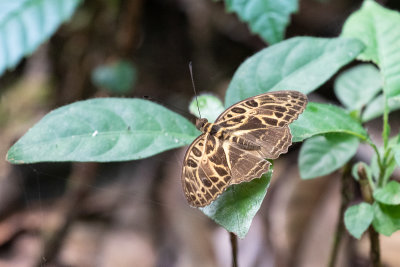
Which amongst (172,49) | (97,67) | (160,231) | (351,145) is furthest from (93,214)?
(351,145)

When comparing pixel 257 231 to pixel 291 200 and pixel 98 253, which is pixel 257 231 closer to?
pixel 291 200

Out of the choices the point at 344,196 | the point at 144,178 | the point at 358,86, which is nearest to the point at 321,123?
the point at 344,196

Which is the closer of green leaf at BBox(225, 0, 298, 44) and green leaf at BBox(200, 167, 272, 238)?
green leaf at BBox(200, 167, 272, 238)

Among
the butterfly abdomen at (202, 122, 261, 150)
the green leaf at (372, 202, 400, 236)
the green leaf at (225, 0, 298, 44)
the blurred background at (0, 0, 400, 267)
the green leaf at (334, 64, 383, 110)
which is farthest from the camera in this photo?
the blurred background at (0, 0, 400, 267)

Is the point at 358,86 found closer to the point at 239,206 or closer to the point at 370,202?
the point at 370,202

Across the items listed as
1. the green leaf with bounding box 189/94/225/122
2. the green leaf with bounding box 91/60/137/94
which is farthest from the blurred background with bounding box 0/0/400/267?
the green leaf with bounding box 189/94/225/122

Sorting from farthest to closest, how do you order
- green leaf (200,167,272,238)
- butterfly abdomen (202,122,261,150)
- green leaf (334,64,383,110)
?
1. green leaf (334,64,383,110)
2. butterfly abdomen (202,122,261,150)
3. green leaf (200,167,272,238)

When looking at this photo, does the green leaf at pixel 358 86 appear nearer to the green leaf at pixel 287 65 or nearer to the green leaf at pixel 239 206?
the green leaf at pixel 287 65

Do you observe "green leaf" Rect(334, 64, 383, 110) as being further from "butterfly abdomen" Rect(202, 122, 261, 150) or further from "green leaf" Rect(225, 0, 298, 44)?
"butterfly abdomen" Rect(202, 122, 261, 150)

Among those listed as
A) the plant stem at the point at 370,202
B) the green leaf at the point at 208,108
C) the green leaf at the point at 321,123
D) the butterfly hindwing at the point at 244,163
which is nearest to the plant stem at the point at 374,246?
the plant stem at the point at 370,202
